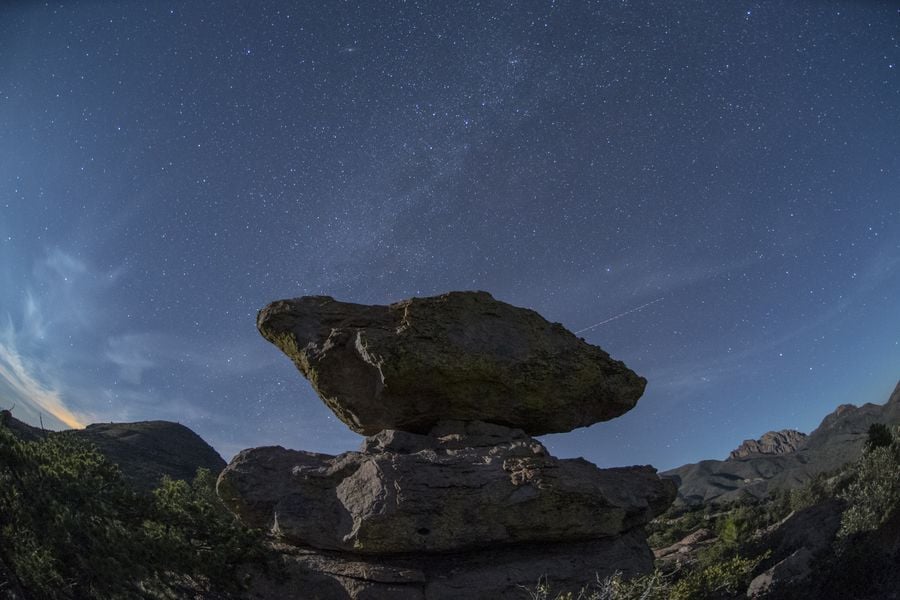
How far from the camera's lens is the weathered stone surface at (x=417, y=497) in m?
14.3

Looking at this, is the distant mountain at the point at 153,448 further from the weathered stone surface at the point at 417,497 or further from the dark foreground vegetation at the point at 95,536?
the dark foreground vegetation at the point at 95,536

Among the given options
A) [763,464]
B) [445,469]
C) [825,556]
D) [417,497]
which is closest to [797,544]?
[825,556]

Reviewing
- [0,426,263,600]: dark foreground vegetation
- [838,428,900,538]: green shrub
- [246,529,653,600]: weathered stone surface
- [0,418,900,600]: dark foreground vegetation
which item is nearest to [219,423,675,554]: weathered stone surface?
[246,529,653,600]: weathered stone surface

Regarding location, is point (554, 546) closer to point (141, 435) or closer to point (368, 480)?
point (368, 480)

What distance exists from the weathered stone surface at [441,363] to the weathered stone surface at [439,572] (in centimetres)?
504

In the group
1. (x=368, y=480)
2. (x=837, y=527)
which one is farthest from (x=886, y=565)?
(x=368, y=480)

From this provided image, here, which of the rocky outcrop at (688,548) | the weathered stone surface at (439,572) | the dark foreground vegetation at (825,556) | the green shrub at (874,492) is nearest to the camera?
the dark foreground vegetation at (825,556)

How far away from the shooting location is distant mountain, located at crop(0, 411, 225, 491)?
148ft

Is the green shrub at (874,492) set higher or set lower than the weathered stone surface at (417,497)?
lower

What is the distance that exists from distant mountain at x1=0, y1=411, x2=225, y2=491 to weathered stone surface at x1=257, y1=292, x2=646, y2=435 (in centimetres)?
2680

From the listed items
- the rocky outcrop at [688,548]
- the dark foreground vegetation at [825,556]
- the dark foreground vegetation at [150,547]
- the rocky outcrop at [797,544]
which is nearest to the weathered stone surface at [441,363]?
the dark foreground vegetation at [150,547]

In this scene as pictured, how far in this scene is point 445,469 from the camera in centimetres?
1529

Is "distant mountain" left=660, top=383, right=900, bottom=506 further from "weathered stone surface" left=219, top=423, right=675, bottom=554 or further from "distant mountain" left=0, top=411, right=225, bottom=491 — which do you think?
"weathered stone surface" left=219, top=423, right=675, bottom=554

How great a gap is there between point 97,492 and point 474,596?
10249 mm
